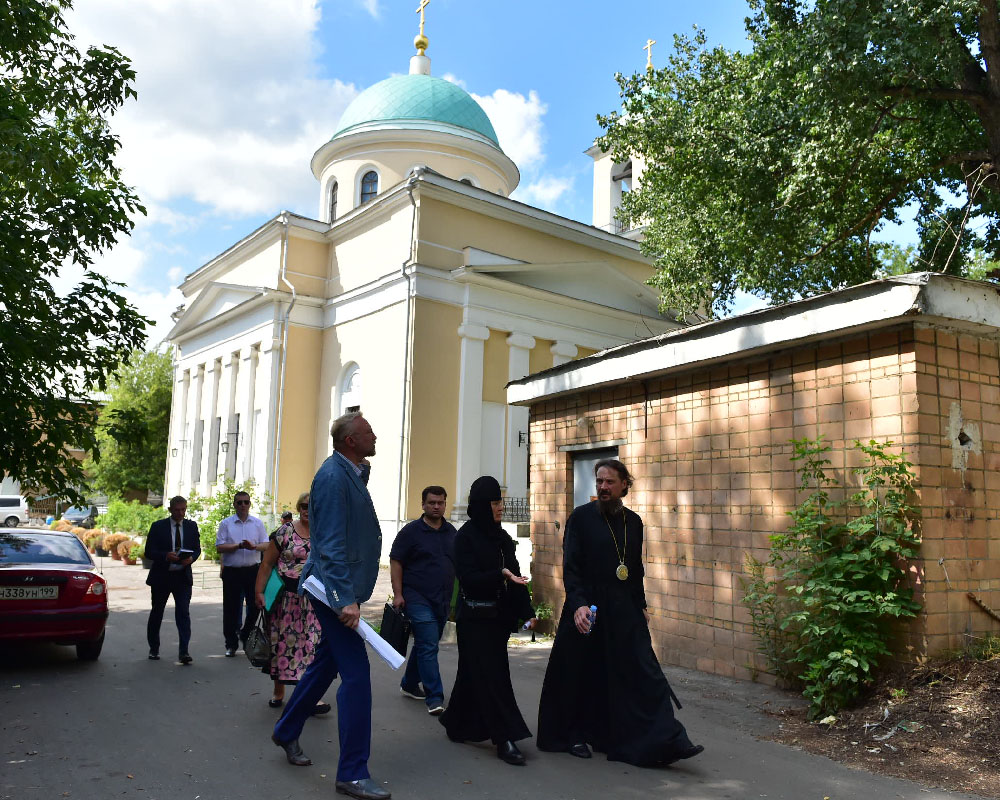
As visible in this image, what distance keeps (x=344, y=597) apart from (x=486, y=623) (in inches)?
48.8

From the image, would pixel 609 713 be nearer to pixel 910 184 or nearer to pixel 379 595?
pixel 379 595

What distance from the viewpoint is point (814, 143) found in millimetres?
12789

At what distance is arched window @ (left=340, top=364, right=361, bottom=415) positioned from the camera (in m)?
24.2

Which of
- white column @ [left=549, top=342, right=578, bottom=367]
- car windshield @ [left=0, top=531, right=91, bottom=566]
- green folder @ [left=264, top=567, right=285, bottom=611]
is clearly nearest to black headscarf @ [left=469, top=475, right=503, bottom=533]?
green folder @ [left=264, top=567, right=285, bottom=611]

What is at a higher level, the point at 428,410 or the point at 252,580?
the point at 428,410

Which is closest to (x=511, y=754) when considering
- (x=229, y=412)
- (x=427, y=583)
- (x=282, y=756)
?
(x=282, y=756)

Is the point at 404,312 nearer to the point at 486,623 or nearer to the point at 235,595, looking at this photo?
the point at 235,595

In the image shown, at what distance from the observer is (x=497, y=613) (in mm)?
5438

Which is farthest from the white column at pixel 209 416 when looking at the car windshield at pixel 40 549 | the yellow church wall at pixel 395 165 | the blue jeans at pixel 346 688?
the blue jeans at pixel 346 688

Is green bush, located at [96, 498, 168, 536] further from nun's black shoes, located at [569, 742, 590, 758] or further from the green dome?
nun's black shoes, located at [569, 742, 590, 758]

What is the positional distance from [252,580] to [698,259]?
11.3 metres

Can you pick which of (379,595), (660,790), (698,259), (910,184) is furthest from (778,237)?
(660,790)

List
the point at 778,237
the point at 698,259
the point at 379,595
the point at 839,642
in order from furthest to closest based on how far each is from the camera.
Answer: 1. the point at 698,259
2. the point at 379,595
3. the point at 778,237
4. the point at 839,642

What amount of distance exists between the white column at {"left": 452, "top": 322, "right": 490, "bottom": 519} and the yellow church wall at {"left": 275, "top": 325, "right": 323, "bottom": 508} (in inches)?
234
